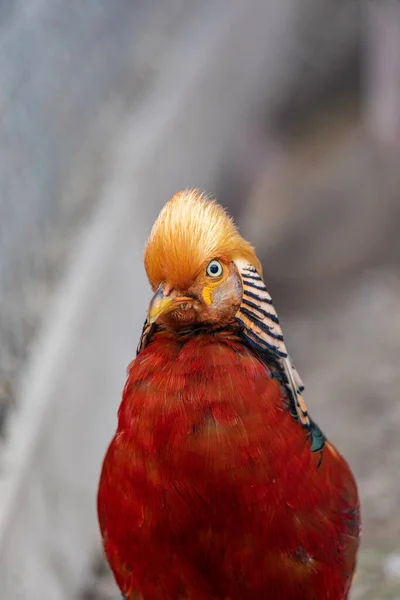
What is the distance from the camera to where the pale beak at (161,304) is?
1.69m

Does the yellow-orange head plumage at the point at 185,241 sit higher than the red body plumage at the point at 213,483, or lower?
higher

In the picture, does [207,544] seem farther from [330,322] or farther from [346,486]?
[330,322]

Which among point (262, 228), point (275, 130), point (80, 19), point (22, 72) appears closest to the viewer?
point (22, 72)

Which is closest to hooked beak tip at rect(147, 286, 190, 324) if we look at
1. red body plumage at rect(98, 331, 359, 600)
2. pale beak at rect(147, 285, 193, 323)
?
pale beak at rect(147, 285, 193, 323)

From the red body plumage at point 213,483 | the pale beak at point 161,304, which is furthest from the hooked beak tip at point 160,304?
the red body plumage at point 213,483

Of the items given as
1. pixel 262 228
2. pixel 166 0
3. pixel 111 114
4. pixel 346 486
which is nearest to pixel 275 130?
pixel 262 228

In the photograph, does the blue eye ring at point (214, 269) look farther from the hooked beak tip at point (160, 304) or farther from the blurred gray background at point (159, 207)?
the blurred gray background at point (159, 207)

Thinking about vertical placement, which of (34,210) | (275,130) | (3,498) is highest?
(275,130)

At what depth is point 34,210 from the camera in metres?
3.56

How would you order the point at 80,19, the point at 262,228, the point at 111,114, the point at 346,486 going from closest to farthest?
1. the point at 346,486
2. the point at 80,19
3. the point at 111,114
4. the point at 262,228

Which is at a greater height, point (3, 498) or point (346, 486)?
point (3, 498)

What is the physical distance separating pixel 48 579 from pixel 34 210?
63.9 inches

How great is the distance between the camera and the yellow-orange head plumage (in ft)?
5.63

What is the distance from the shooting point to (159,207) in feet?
15.6
